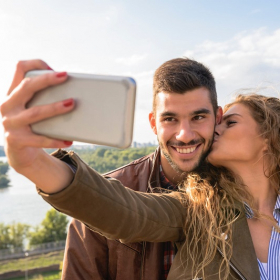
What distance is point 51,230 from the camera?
42.7 meters

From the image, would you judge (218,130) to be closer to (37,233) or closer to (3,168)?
(37,233)

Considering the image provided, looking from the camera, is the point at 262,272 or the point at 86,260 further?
the point at 86,260

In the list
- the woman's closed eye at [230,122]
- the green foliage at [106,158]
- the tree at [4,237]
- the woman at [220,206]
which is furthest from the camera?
the green foliage at [106,158]

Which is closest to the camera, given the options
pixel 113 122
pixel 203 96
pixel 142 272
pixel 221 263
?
pixel 113 122

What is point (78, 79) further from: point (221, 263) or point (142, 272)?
point (142, 272)

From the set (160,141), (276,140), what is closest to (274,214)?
(276,140)

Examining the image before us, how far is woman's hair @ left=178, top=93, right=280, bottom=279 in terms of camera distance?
2.12 metres

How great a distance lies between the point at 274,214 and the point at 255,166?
317mm

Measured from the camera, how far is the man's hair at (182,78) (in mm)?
2539

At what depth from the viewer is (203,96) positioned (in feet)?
8.48

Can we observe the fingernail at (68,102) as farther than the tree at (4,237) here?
No

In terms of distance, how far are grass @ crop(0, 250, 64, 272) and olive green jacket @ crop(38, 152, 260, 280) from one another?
1557 inches

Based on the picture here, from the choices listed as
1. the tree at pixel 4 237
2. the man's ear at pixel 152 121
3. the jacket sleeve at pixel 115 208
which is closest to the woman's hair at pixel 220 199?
the jacket sleeve at pixel 115 208

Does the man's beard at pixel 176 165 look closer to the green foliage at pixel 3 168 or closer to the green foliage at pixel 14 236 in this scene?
the green foliage at pixel 14 236
